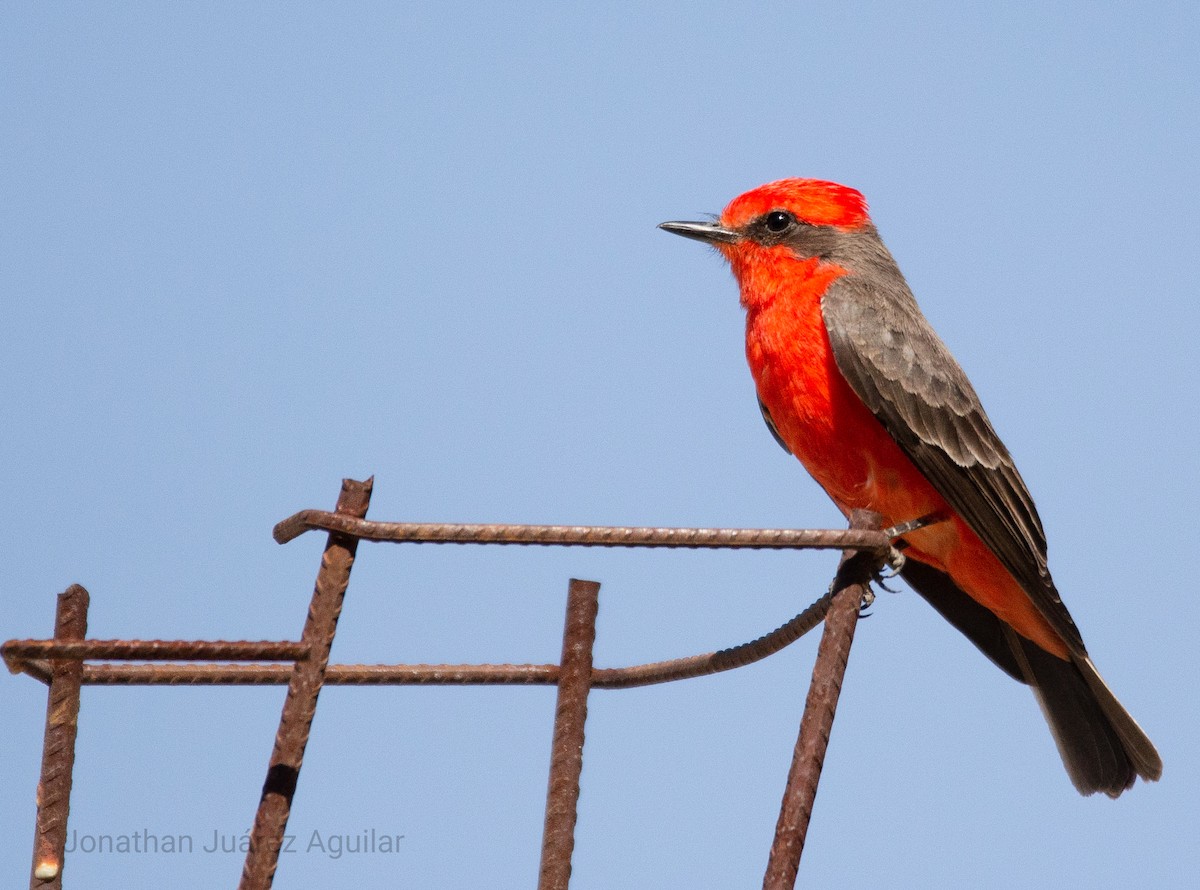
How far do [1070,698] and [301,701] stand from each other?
3878 millimetres

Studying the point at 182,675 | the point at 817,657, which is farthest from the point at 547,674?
the point at 182,675

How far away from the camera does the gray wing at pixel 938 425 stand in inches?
198

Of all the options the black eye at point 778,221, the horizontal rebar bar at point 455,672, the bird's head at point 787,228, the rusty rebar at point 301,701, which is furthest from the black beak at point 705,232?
the rusty rebar at point 301,701

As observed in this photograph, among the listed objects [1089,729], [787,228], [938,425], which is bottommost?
[1089,729]

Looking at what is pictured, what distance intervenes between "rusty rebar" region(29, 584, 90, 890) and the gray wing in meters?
3.33

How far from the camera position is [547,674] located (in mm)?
2889

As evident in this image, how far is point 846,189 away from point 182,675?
166 inches

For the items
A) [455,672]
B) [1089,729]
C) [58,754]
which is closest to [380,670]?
[455,672]

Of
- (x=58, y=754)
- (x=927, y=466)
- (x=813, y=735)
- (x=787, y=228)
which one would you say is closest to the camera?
(x=58, y=754)

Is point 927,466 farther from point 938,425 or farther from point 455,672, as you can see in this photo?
point 455,672

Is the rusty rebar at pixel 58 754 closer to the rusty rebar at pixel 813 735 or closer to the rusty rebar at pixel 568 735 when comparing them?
the rusty rebar at pixel 568 735

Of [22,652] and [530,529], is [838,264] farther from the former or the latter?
[22,652]

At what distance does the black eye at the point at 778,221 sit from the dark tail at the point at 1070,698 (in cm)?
148

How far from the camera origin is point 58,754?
2.24m
